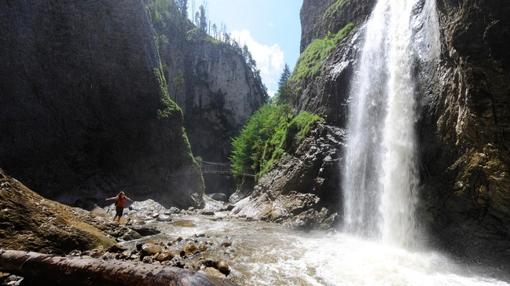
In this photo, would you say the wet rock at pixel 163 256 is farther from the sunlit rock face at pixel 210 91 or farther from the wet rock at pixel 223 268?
the sunlit rock face at pixel 210 91

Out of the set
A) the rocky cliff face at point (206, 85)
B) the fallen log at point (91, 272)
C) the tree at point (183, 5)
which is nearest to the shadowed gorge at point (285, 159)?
the fallen log at point (91, 272)

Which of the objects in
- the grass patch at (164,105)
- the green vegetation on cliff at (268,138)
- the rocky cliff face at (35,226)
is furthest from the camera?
the grass patch at (164,105)

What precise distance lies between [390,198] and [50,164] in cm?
2358

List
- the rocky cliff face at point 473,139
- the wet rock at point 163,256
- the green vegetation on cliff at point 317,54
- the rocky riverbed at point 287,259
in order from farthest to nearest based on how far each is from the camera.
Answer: the green vegetation on cliff at point 317,54
the rocky cliff face at point 473,139
the wet rock at point 163,256
the rocky riverbed at point 287,259

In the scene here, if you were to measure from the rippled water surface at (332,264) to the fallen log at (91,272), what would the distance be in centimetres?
389

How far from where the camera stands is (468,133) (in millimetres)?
12078

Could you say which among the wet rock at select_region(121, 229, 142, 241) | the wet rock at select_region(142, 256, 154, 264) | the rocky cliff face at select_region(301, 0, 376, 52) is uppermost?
the rocky cliff face at select_region(301, 0, 376, 52)

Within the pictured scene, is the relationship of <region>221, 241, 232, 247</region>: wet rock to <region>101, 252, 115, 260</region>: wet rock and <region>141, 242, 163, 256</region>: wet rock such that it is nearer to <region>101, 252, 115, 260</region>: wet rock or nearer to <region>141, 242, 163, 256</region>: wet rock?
Result: <region>141, 242, 163, 256</region>: wet rock

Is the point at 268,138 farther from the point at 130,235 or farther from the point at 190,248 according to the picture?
the point at 190,248

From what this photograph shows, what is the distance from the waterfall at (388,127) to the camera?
1533 cm

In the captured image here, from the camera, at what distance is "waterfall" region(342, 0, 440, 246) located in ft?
50.3

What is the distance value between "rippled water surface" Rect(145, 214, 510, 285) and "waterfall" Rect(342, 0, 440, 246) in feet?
7.30

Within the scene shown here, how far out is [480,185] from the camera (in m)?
11.7

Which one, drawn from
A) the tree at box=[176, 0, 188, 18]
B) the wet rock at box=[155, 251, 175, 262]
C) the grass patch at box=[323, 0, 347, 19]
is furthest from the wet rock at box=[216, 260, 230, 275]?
the tree at box=[176, 0, 188, 18]
